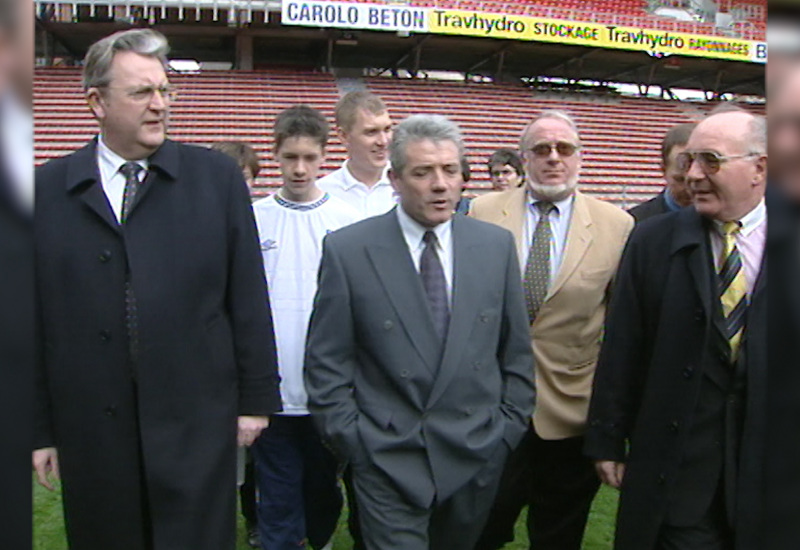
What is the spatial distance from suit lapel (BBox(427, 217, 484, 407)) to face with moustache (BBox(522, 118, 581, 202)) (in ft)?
1.93

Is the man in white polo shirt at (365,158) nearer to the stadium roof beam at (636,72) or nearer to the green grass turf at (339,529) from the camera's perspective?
the green grass turf at (339,529)

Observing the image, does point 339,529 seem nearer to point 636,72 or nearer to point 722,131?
point 722,131

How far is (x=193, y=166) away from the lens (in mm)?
2252

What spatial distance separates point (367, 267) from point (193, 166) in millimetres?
610

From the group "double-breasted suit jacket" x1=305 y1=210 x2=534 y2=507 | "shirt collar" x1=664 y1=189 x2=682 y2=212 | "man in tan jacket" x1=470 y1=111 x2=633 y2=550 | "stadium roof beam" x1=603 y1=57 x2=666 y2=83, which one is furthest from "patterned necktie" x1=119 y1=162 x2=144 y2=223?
"stadium roof beam" x1=603 y1=57 x2=666 y2=83

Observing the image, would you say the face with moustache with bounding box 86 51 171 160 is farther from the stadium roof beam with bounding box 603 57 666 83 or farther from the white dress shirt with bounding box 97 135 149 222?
the stadium roof beam with bounding box 603 57 666 83

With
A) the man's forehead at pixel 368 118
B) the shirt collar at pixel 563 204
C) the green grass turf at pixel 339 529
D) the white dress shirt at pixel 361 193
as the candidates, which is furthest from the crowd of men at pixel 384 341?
the green grass turf at pixel 339 529

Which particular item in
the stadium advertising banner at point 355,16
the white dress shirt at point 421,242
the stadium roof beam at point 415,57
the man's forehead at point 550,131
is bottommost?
the white dress shirt at point 421,242

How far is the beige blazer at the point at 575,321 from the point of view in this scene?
9.25ft

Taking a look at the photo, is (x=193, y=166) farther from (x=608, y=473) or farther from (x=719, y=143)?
(x=608, y=473)

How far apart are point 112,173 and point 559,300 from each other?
1.62 m

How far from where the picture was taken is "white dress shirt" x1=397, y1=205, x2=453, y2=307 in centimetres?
246

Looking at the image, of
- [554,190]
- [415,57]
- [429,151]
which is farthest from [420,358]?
[415,57]

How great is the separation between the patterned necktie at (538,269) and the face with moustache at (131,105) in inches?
57.4
